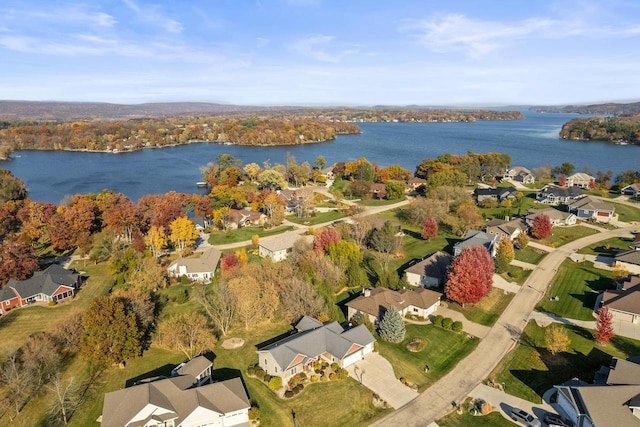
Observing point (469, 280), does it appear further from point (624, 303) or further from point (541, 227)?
point (541, 227)

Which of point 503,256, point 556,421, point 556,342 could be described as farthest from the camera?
point 503,256

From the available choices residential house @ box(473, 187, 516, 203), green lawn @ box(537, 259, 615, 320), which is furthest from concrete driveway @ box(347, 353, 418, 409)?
residential house @ box(473, 187, 516, 203)

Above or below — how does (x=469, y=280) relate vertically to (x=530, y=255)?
above

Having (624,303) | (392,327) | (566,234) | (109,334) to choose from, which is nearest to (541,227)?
(566,234)

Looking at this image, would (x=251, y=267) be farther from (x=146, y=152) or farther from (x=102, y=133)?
(x=102, y=133)

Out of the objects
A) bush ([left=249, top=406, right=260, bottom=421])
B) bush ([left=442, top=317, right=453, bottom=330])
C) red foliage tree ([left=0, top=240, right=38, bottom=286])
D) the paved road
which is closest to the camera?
bush ([left=249, top=406, right=260, bottom=421])

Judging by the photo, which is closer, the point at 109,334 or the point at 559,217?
the point at 109,334

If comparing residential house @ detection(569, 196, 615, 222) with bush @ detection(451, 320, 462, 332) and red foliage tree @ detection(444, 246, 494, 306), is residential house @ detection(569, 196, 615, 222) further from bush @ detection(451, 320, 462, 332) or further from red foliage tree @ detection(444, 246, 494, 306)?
bush @ detection(451, 320, 462, 332)
